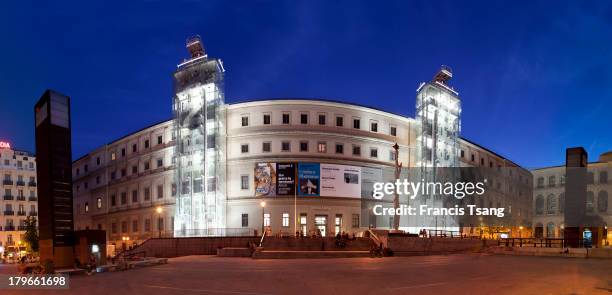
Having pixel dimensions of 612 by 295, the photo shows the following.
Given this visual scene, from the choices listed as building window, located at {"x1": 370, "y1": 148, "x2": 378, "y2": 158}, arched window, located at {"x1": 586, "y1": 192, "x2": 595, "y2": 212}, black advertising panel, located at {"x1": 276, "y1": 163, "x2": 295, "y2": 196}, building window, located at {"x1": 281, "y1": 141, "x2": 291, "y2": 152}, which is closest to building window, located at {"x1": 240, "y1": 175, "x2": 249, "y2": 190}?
black advertising panel, located at {"x1": 276, "y1": 163, "x2": 295, "y2": 196}

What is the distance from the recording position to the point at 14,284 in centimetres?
1878

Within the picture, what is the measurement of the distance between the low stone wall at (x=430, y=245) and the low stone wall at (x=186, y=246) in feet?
44.7

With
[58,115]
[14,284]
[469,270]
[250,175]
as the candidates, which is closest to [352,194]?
[250,175]

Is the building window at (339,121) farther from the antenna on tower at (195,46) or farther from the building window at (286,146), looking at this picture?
the antenna on tower at (195,46)

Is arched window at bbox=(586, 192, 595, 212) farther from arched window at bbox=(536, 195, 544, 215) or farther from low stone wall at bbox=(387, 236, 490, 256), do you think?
low stone wall at bbox=(387, 236, 490, 256)

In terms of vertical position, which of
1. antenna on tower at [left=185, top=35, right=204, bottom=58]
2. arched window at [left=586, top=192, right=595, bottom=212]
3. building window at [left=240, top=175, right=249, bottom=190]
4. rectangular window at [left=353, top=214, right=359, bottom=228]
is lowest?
arched window at [left=586, top=192, right=595, bottom=212]

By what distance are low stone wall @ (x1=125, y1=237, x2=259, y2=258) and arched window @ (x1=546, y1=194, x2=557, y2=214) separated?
79.1 m

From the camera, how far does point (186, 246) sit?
4653 cm

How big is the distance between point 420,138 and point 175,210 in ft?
110

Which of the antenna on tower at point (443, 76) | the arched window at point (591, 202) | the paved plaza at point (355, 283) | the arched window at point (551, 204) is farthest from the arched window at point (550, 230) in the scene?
the paved plaza at point (355, 283)

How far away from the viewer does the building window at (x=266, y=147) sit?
55.0 meters

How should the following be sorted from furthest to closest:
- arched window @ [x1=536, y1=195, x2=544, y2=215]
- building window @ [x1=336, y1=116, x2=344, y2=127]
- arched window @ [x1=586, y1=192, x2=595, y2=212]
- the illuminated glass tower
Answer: arched window @ [x1=536, y1=195, x2=544, y2=215] < arched window @ [x1=586, y1=192, x2=595, y2=212] < building window @ [x1=336, y1=116, x2=344, y2=127] < the illuminated glass tower

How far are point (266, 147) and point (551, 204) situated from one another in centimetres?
7277

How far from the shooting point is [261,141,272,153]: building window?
55.0 m
